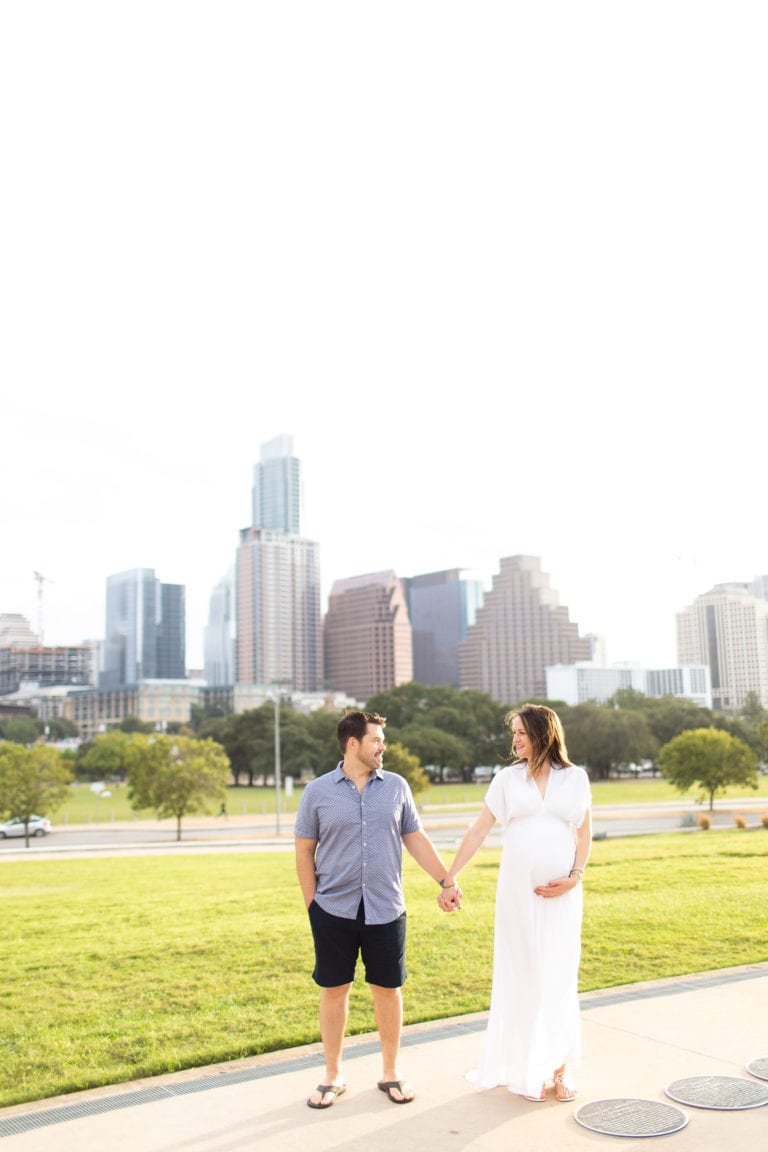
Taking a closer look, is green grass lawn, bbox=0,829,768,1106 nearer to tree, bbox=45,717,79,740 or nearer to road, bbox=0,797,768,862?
road, bbox=0,797,768,862

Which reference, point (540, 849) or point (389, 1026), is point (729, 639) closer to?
point (540, 849)

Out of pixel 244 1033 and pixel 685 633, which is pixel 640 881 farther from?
pixel 685 633

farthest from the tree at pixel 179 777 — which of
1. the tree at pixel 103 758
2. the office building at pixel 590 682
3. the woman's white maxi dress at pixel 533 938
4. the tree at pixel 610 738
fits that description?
the office building at pixel 590 682

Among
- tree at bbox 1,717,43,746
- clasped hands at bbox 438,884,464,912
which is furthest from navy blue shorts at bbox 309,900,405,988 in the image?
tree at bbox 1,717,43,746

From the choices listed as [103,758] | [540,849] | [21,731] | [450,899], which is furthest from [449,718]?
[21,731]

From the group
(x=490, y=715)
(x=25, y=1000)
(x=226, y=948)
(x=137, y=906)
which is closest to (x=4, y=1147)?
(x=25, y=1000)

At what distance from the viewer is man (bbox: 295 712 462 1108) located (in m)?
4.63

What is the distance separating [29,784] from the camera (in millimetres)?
44281

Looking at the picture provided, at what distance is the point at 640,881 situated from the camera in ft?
39.7

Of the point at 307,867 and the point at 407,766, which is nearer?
the point at 307,867

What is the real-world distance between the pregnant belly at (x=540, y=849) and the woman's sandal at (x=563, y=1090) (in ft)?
2.82

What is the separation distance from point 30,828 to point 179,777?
11171 millimetres

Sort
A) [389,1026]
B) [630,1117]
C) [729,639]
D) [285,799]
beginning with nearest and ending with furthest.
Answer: [630,1117] → [389,1026] → [285,799] → [729,639]

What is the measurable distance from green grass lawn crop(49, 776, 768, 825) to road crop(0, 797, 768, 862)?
8.19 ft
